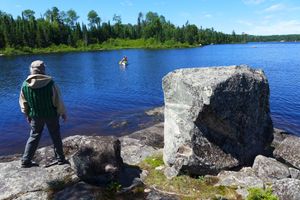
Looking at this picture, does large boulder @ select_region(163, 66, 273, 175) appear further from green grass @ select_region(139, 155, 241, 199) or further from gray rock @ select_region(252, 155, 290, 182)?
gray rock @ select_region(252, 155, 290, 182)

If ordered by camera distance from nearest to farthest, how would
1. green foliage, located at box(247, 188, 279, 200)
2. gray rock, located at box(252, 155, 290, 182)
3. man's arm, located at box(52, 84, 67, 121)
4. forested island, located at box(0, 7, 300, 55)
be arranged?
1. green foliage, located at box(247, 188, 279, 200)
2. gray rock, located at box(252, 155, 290, 182)
3. man's arm, located at box(52, 84, 67, 121)
4. forested island, located at box(0, 7, 300, 55)

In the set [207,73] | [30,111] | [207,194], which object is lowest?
[207,194]

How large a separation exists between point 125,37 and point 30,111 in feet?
581

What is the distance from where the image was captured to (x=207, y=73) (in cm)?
945

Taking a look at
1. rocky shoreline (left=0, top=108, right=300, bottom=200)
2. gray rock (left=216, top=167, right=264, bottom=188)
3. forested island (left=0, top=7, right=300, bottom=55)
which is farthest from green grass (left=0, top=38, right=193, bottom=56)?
gray rock (left=216, top=167, right=264, bottom=188)

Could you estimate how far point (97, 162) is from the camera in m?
8.55

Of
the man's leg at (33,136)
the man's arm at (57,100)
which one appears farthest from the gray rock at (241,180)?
the man's leg at (33,136)

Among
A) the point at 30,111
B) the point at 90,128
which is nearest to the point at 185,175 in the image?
the point at 30,111

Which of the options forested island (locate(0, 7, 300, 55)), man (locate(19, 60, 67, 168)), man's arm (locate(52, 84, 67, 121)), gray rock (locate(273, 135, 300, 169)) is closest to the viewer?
man (locate(19, 60, 67, 168))

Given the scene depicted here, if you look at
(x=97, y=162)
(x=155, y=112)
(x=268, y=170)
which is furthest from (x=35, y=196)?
(x=155, y=112)

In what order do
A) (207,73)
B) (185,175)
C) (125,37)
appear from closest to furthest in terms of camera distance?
1. (185,175)
2. (207,73)
3. (125,37)

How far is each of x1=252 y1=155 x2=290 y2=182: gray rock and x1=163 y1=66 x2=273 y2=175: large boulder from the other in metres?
0.54

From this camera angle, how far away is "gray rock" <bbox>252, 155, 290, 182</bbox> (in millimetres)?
8695

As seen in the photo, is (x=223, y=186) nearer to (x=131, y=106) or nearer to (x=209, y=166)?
(x=209, y=166)
